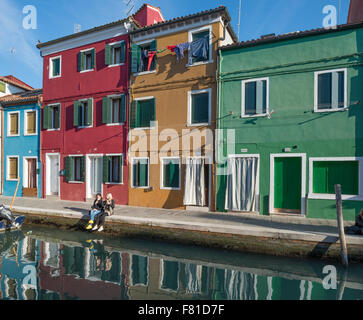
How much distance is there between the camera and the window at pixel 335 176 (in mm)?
8547

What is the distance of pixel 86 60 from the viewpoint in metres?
13.8

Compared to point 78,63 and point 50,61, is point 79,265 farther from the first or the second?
point 50,61

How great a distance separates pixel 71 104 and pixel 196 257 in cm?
1131

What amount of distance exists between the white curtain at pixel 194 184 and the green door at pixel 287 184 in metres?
3.05

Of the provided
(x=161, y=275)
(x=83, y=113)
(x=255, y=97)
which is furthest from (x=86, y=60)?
(x=161, y=275)

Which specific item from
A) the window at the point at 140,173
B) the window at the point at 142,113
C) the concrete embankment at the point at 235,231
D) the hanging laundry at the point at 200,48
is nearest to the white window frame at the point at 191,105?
the hanging laundry at the point at 200,48

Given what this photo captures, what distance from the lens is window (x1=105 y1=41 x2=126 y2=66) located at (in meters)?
12.6

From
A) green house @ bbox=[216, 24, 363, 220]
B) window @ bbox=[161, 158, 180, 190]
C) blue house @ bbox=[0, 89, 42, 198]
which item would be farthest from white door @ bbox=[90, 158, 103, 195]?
green house @ bbox=[216, 24, 363, 220]

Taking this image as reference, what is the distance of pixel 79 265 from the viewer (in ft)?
22.2

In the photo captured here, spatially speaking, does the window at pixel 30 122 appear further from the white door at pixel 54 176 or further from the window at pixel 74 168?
the window at pixel 74 168

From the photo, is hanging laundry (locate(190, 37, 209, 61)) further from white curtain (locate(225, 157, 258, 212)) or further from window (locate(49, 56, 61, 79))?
window (locate(49, 56, 61, 79))

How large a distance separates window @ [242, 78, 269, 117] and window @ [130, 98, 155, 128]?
451 centimetres

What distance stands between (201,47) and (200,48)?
60mm
